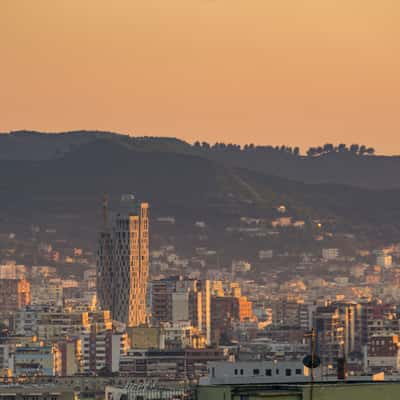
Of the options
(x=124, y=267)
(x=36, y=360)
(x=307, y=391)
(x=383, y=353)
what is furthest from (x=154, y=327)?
(x=307, y=391)

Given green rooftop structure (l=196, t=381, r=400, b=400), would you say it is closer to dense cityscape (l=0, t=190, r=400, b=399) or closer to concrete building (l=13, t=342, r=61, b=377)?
dense cityscape (l=0, t=190, r=400, b=399)

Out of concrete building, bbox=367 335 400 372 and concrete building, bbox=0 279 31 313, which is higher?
concrete building, bbox=0 279 31 313

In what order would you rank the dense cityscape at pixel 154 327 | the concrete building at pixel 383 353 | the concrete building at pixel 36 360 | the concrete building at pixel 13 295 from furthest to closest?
the concrete building at pixel 13 295 → the concrete building at pixel 36 360 → the concrete building at pixel 383 353 → the dense cityscape at pixel 154 327

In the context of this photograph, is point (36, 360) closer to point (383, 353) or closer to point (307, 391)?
point (383, 353)

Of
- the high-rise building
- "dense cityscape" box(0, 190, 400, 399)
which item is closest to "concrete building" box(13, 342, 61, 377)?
"dense cityscape" box(0, 190, 400, 399)

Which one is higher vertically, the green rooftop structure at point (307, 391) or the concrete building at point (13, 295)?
the concrete building at point (13, 295)

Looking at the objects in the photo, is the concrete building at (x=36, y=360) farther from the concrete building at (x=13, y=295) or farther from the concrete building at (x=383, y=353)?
the concrete building at (x=13, y=295)

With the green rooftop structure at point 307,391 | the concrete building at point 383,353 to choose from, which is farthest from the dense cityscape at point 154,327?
the green rooftop structure at point 307,391

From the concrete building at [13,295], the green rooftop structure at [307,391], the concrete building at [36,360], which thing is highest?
the concrete building at [13,295]

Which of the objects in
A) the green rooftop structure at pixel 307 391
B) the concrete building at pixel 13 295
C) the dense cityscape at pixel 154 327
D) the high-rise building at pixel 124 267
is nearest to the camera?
the green rooftop structure at pixel 307 391

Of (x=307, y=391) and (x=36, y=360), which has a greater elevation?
(x=36, y=360)
